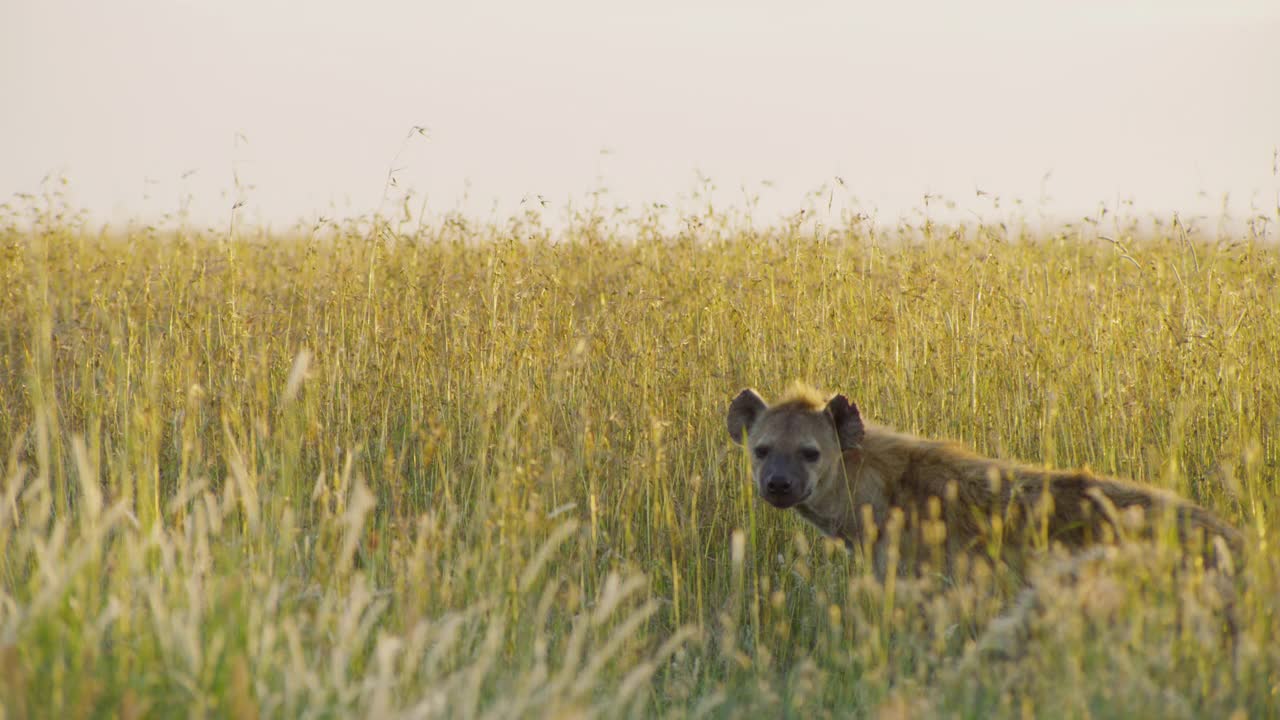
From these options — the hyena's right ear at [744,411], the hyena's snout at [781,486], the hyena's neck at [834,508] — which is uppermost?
the hyena's right ear at [744,411]

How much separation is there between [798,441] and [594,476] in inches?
37.7

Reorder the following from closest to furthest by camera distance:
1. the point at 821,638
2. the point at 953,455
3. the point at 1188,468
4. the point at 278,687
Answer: the point at 278,687
the point at 821,638
the point at 953,455
the point at 1188,468

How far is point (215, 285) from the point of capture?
9.18m

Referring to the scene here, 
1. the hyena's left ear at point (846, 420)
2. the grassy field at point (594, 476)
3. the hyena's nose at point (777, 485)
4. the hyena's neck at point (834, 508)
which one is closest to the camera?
the grassy field at point (594, 476)

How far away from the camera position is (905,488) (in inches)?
204

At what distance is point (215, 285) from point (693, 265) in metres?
3.90

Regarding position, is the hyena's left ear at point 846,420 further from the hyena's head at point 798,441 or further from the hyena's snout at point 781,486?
the hyena's snout at point 781,486

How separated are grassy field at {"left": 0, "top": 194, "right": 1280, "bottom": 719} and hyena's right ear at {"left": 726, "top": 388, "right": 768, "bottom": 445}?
0.32 m

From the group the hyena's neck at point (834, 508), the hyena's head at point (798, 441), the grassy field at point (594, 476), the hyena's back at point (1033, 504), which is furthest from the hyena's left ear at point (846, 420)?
the grassy field at point (594, 476)

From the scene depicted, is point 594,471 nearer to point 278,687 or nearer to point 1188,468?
point 278,687

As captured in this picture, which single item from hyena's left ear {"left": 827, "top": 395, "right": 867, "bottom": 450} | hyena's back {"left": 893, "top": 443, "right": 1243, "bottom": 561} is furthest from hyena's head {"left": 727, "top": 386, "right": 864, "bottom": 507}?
hyena's back {"left": 893, "top": 443, "right": 1243, "bottom": 561}

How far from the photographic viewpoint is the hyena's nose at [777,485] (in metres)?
5.12

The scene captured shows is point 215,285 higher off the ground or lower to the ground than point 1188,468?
higher

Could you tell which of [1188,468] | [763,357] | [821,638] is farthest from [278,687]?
[1188,468]
